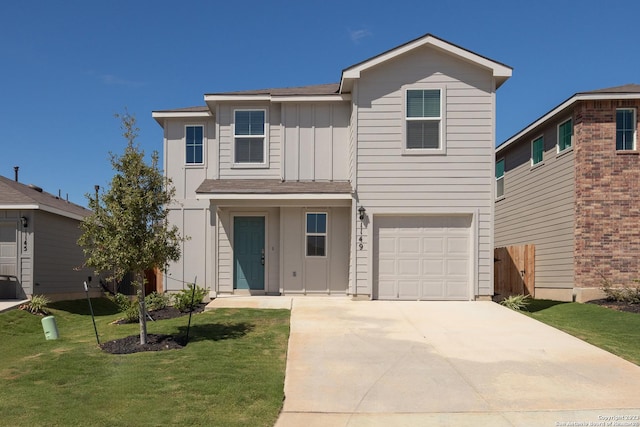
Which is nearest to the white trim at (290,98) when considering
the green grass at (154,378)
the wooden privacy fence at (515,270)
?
the green grass at (154,378)

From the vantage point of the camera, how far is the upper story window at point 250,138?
14391 millimetres

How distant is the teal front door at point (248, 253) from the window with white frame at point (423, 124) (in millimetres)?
4710

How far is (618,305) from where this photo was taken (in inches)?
519

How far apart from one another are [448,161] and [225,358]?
8.01 m

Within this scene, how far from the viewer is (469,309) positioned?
11.8 meters

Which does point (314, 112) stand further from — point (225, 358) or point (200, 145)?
point (225, 358)

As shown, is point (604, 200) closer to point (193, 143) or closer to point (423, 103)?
point (423, 103)

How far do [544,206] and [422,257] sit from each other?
6.37m

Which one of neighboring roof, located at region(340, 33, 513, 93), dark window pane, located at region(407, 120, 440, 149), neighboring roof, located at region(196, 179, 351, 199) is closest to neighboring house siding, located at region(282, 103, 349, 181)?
neighboring roof, located at region(196, 179, 351, 199)

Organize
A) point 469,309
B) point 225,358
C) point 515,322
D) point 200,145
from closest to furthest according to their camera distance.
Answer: point 225,358
point 515,322
point 469,309
point 200,145

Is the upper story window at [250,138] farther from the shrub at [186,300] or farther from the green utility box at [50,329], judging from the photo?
the green utility box at [50,329]

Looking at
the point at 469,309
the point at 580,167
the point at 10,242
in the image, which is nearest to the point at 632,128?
the point at 580,167

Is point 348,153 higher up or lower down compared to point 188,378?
higher up

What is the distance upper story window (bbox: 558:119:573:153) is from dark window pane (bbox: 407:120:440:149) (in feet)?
16.3
